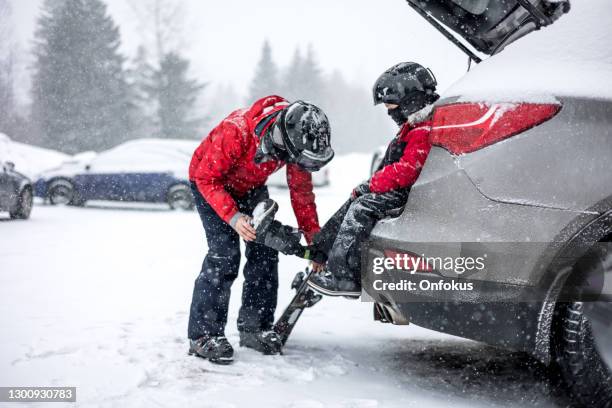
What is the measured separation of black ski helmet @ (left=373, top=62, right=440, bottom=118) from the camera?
2.68m

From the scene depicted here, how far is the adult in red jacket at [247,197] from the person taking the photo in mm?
2834

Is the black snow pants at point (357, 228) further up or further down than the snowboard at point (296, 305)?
further up

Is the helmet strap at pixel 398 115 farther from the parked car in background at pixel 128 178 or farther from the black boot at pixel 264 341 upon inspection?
the parked car in background at pixel 128 178

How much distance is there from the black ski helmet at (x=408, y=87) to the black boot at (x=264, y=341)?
4.82 feet

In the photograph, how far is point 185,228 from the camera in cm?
872

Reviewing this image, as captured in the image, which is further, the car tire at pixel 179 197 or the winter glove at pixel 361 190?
the car tire at pixel 179 197

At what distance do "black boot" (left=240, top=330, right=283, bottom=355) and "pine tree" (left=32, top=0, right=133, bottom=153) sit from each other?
25559mm

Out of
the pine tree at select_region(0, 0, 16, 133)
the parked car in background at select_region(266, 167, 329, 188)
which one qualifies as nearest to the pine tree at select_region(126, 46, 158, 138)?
the pine tree at select_region(0, 0, 16, 133)

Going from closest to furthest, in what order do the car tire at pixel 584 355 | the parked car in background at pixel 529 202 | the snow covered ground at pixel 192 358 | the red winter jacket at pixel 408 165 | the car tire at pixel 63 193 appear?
the parked car in background at pixel 529 202
the car tire at pixel 584 355
the red winter jacket at pixel 408 165
the snow covered ground at pixel 192 358
the car tire at pixel 63 193

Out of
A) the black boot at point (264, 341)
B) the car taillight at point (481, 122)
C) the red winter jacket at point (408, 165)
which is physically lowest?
the black boot at point (264, 341)

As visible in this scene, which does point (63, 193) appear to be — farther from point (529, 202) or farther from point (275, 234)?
point (529, 202)

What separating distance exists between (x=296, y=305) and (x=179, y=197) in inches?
333

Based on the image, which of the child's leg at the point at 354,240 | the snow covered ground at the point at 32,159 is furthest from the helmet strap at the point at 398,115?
the snow covered ground at the point at 32,159

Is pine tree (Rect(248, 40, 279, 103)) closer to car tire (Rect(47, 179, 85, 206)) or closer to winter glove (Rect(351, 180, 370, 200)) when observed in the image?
car tire (Rect(47, 179, 85, 206))
